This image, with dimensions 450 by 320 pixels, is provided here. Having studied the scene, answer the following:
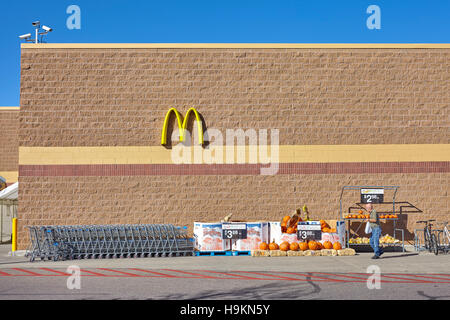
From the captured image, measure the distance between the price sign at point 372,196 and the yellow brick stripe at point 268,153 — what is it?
1.55 m

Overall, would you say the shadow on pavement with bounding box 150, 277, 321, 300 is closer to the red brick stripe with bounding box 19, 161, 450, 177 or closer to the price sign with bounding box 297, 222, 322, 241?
the price sign with bounding box 297, 222, 322, 241

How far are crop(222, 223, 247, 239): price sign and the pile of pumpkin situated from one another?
2.67ft

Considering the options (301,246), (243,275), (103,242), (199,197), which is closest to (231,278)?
(243,275)

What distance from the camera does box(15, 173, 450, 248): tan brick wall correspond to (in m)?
20.9

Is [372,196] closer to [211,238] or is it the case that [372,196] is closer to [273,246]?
[273,246]

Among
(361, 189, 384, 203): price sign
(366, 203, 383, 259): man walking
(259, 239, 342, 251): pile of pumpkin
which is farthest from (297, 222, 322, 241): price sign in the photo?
(361, 189, 384, 203): price sign

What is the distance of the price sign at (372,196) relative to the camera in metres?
20.5

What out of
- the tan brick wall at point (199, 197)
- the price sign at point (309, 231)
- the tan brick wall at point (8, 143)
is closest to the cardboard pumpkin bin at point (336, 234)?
the price sign at point (309, 231)

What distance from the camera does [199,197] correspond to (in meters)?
21.2

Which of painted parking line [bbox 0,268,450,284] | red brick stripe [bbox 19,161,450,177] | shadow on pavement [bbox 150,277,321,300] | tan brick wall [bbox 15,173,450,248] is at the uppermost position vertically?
red brick stripe [bbox 19,161,450,177]

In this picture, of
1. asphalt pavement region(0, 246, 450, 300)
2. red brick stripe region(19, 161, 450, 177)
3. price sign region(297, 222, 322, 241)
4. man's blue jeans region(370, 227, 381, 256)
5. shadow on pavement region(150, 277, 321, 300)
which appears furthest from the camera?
red brick stripe region(19, 161, 450, 177)

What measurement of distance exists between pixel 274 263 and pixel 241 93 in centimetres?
835

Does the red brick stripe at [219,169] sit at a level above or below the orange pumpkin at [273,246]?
above

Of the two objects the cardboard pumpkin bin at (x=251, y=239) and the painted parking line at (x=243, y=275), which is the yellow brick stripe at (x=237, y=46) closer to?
the cardboard pumpkin bin at (x=251, y=239)
